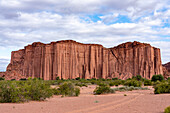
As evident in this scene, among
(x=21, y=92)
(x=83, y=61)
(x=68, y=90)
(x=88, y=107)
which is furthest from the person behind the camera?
(x=83, y=61)

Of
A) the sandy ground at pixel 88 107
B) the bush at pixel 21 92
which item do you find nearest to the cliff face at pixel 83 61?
the bush at pixel 21 92

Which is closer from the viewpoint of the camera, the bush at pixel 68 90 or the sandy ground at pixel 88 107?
the sandy ground at pixel 88 107

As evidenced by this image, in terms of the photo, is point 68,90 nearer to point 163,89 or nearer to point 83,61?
point 163,89

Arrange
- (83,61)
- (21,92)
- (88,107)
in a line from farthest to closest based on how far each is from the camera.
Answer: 1. (83,61)
2. (21,92)
3. (88,107)

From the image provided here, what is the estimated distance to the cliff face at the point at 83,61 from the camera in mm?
61062

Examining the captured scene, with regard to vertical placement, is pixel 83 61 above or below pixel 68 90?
above

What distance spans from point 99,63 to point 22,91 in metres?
55.4

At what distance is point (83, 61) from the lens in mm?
65125

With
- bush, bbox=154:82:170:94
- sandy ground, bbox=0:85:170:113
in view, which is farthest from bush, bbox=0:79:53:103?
bush, bbox=154:82:170:94

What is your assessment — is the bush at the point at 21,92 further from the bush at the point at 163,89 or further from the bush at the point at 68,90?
the bush at the point at 163,89

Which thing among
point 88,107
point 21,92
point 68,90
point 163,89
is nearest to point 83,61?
point 68,90

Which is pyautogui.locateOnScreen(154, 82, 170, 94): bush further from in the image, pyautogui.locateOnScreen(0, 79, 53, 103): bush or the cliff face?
the cliff face

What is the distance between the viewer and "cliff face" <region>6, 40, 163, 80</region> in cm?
6106

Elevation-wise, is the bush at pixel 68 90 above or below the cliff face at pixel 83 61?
below
